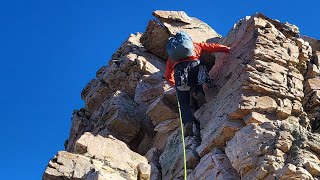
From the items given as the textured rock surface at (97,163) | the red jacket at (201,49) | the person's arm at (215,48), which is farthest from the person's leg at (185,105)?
the textured rock surface at (97,163)

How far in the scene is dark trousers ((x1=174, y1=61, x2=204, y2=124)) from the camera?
18281mm

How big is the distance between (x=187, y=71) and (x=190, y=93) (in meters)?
0.92

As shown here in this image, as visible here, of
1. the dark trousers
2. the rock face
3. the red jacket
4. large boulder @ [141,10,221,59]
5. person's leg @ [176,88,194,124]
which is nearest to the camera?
the rock face

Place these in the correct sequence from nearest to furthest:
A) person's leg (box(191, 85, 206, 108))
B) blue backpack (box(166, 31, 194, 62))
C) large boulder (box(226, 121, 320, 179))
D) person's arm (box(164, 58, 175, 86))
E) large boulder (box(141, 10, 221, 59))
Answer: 1. large boulder (box(226, 121, 320, 179))
2. person's leg (box(191, 85, 206, 108))
3. blue backpack (box(166, 31, 194, 62))
4. person's arm (box(164, 58, 175, 86))
5. large boulder (box(141, 10, 221, 59))

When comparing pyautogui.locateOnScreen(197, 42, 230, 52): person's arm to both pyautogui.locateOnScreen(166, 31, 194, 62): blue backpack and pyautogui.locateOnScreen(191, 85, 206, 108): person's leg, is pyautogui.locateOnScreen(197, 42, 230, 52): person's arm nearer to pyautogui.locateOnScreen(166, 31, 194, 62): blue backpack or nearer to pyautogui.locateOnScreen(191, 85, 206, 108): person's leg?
pyautogui.locateOnScreen(166, 31, 194, 62): blue backpack

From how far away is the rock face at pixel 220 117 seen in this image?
45.1 feet

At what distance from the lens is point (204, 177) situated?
14555 millimetres

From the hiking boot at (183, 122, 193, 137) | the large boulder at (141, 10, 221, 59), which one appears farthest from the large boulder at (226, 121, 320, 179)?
the large boulder at (141, 10, 221, 59)

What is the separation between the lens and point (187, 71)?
1886cm

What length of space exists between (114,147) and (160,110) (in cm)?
430

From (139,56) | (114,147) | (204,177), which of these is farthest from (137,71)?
(204,177)

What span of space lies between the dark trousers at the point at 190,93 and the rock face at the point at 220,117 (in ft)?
1.25

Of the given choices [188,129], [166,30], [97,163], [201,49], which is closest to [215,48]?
[201,49]

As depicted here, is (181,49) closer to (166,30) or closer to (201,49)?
(201,49)
